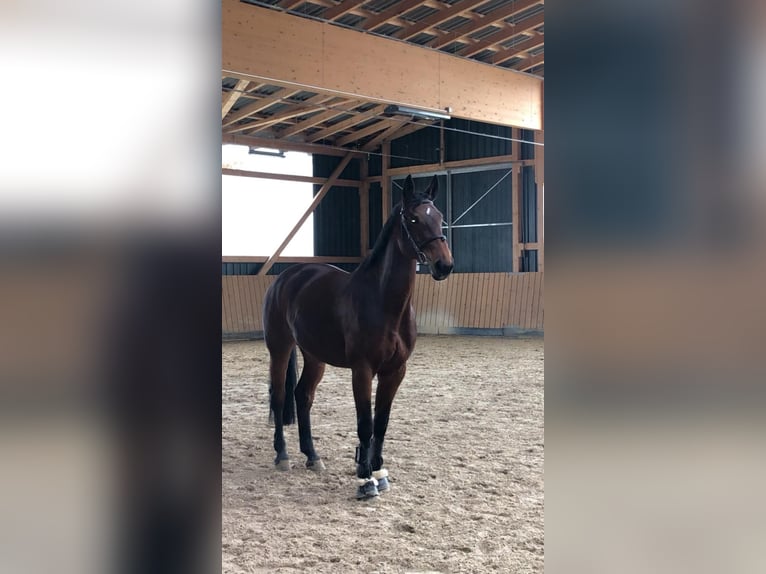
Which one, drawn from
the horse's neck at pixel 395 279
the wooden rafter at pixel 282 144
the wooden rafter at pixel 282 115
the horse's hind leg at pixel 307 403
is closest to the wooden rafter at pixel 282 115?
the wooden rafter at pixel 282 115

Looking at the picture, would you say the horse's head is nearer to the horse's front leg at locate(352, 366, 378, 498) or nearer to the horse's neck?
the horse's neck

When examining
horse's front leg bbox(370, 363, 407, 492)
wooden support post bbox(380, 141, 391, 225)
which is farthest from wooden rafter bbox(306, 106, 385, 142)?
horse's front leg bbox(370, 363, 407, 492)

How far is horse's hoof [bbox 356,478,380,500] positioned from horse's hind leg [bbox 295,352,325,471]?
27.0 inches

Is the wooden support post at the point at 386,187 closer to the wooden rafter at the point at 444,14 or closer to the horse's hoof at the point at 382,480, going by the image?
the wooden rafter at the point at 444,14

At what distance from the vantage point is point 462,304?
14.9 meters

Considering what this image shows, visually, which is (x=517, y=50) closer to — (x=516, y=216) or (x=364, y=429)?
(x=516, y=216)

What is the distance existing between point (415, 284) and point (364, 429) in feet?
21.4

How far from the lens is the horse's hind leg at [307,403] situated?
180 inches

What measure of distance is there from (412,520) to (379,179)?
616 inches

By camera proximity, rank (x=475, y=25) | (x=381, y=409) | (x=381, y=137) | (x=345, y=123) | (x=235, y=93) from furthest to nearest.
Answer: (x=381, y=137)
(x=345, y=123)
(x=475, y=25)
(x=235, y=93)
(x=381, y=409)

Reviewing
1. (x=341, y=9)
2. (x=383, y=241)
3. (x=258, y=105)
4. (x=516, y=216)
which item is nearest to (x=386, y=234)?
(x=383, y=241)

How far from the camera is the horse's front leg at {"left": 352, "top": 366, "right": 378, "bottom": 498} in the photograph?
12.7 feet
